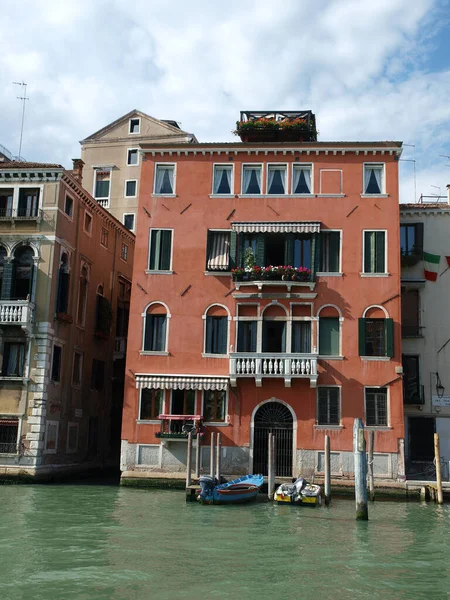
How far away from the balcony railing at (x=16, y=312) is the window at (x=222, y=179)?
7.52 meters

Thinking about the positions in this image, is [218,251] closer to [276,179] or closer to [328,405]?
[276,179]

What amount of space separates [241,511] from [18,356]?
34.5 ft

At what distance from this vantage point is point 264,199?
24500mm

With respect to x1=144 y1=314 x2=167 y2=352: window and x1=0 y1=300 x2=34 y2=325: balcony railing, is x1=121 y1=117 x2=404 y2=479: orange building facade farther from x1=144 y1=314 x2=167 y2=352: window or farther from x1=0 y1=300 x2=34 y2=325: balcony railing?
x1=0 y1=300 x2=34 y2=325: balcony railing

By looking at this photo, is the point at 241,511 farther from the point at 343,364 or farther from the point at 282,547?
the point at 343,364

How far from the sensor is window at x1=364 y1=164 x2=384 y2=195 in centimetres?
2431

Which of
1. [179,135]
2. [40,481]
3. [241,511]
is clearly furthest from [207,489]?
[179,135]

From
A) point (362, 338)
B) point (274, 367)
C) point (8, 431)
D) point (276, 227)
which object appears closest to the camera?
point (274, 367)

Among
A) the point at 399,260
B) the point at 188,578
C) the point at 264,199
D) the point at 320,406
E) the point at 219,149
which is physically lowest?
the point at 188,578

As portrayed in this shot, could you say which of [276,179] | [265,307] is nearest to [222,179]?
[276,179]

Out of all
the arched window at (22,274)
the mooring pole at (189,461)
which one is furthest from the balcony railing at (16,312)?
the mooring pole at (189,461)

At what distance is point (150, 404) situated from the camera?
23812mm

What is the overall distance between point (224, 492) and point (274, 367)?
16.0ft

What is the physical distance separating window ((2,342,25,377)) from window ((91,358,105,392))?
4.63 metres
